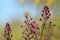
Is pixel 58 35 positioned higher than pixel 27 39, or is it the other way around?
pixel 27 39

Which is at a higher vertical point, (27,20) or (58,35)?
(27,20)

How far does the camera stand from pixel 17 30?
229 inches

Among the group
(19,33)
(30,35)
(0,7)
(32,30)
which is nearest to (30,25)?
(32,30)

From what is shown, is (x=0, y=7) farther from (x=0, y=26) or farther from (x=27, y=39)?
(x=27, y=39)

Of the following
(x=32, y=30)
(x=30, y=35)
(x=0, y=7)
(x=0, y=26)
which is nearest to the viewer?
(x=32, y=30)

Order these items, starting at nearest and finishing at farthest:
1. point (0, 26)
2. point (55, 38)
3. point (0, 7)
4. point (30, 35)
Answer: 1. point (30, 35)
2. point (0, 26)
3. point (55, 38)
4. point (0, 7)

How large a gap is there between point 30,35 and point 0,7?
5928 mm

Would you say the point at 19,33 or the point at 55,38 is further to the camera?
the point at 55,38

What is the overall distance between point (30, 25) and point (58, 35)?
4.32m

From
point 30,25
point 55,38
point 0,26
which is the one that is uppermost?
point 30,25

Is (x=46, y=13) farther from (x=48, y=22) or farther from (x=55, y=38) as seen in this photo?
(x=55, y=38)

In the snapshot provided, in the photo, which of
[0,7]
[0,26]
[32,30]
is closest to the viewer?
[32,30]

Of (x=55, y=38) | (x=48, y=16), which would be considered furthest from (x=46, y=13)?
(x=55, y=38)

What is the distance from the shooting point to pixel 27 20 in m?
2.61
